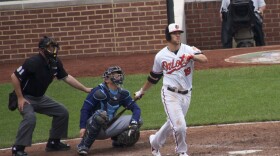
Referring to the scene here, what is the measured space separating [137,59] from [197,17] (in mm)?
3322

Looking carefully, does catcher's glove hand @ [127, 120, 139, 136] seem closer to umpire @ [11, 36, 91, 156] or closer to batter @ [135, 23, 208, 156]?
batter @ [135, 23, 208, 156]

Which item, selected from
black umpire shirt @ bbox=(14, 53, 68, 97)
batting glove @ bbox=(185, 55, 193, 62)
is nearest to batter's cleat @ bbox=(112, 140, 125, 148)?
black umpire shirt @ bbox=(14, 53, 68, 97)

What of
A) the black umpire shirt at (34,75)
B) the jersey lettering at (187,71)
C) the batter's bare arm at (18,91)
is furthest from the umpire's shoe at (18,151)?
the jersey lettering at (187,71)

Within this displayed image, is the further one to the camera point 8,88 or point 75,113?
point 8,88

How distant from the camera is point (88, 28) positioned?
21.5 meters

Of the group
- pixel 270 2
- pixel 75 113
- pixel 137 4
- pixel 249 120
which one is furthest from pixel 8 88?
pixel 270 2

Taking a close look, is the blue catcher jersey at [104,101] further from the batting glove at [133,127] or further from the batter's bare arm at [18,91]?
the batter's bare arm at [18,91]

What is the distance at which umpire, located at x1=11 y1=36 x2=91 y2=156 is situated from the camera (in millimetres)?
11633

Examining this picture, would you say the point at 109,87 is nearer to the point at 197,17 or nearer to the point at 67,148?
the point at 67,148

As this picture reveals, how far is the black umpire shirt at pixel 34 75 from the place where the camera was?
1167cm

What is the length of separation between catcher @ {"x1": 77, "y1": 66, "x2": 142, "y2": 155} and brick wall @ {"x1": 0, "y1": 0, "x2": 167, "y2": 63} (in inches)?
376

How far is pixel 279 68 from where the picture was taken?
699 inches

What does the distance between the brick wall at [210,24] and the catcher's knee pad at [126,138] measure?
11648 mm

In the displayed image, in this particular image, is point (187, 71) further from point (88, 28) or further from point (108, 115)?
point (88, 28)
